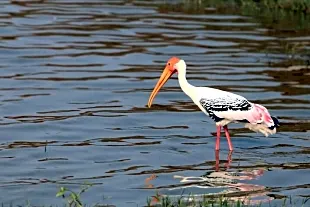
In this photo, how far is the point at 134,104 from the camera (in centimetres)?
1555

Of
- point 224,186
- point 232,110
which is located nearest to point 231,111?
point 232,110

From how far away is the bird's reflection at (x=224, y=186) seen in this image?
1044 cm

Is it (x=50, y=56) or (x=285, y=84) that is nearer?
(x=285, y=84)

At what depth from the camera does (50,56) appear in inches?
764

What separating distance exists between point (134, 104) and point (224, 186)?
15.3ft

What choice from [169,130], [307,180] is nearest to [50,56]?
[169,130]

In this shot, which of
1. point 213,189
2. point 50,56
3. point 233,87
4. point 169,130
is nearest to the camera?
point 213,189

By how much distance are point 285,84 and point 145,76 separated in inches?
96.5

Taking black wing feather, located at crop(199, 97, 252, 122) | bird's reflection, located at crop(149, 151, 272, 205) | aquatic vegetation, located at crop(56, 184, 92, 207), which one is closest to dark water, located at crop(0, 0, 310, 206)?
bird's reflection, located at crop(149, 151, 272, 205)

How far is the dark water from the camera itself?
445 inches

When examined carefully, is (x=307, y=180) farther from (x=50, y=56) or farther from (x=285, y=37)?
(x=285, y=37)

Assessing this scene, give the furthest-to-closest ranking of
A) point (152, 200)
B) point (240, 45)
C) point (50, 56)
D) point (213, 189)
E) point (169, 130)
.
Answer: point (240, 45)
point (50, 56)
point (169, 130)
point (213, 189)
point (152, 200)

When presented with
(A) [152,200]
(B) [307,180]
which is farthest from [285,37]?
(A) [152,200]

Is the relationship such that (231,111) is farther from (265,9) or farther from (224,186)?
(265,9)
